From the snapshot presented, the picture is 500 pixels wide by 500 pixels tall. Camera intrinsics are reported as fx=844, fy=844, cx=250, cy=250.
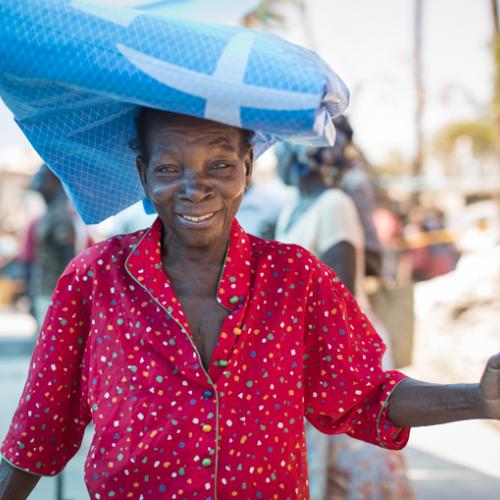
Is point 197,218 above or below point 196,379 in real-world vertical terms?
above

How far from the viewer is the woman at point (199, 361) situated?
5.70 ft

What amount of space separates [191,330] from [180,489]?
33 centimetres

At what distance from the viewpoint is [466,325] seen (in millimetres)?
6645

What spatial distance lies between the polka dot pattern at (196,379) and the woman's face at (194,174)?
4.4 inches

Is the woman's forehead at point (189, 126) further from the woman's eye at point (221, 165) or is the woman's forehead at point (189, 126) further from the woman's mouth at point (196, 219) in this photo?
the woman's mouth at point (196, 219)

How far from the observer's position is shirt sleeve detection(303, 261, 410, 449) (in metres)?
1.91

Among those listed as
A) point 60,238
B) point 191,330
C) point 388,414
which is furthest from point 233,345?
point 60,238

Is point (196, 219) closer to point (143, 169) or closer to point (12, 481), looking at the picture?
point (143, 169)

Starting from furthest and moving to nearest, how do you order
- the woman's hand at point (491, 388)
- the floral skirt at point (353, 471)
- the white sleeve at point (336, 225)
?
the white sleeve at point (336, 225) → the floral skirt at point (353, 471) → the woman's hand at point (491, 388)

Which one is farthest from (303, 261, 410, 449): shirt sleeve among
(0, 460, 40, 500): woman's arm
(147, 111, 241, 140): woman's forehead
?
(0, 460, 40, 500): woman's arm

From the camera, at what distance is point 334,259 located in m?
3.57

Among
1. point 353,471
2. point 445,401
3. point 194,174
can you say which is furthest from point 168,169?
point 353,471

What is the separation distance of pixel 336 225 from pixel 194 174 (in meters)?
1.89

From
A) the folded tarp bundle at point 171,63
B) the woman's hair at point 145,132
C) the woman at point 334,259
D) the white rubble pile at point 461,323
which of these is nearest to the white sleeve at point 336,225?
the woman at point 334,259
